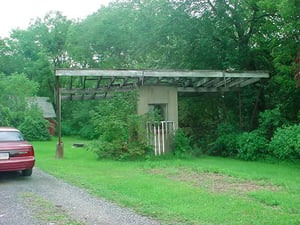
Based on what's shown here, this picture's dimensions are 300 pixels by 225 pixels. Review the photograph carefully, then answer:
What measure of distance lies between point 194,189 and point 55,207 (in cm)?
351

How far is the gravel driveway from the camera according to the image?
269 inches

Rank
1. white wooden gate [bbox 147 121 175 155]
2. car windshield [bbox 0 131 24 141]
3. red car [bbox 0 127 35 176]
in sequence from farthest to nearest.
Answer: white wooden gate [bbox 147 121 175 155] < car windshield [bbox 0 131 24 141] < red car [bbox 0 127 35 176]

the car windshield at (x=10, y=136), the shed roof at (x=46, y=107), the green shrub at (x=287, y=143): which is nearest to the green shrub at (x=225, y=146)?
the green shrub at (x=287, y=143)

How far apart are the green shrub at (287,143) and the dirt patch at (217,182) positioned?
416 centimetres

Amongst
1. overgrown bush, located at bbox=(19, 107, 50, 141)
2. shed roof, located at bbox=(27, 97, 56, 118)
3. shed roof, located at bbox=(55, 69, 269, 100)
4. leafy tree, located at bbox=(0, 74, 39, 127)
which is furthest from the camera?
shed roof, located at bbox=(27, 97, 56, 118)

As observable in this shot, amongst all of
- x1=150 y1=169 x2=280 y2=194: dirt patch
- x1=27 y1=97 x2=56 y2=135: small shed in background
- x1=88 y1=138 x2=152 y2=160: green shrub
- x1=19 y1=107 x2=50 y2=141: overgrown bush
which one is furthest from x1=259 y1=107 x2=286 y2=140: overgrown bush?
x1=27 y1=97 x2=56 y2=135: small shed in background

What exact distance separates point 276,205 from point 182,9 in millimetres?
16621

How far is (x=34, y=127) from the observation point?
1394 inches

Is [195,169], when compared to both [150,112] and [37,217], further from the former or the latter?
[37,217]

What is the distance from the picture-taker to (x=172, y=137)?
60.5 feet

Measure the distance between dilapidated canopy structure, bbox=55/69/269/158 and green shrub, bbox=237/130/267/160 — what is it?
2.73 meters

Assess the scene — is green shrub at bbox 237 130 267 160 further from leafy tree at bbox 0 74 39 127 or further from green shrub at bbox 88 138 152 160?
leafy tree at bbox 0 74 39 127

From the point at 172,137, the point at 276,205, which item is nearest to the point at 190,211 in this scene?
the point at 276,205

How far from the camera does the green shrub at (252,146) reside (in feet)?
56.3
